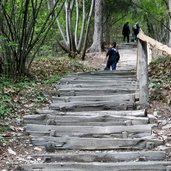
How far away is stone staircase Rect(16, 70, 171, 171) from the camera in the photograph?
16.8 feet

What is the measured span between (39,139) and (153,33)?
88.7 feet

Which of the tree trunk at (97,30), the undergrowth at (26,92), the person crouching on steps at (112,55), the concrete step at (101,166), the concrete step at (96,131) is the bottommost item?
the concrete step at (101,166)

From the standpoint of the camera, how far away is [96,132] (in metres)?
6.36

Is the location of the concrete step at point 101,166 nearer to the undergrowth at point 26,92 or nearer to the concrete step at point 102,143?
the concrete step at point 102,143

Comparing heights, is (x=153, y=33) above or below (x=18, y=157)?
above

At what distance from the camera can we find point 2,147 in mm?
5773

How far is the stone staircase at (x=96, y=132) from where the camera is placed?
5.11 metres

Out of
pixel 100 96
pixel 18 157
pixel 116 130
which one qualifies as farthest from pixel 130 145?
pixel 100 96

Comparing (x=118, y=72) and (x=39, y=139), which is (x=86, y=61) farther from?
(x=39, y=139)

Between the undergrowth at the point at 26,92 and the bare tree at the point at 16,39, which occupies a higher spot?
the bare tree at the point at 16,39

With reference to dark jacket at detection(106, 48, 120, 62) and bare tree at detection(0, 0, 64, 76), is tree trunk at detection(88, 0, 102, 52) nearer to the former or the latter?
dark jacket at detection(106, 48, 120, 62)

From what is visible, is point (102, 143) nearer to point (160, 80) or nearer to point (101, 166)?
point (101, 166)

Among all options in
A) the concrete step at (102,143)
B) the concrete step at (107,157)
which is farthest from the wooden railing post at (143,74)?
the concrete step at (107,157)

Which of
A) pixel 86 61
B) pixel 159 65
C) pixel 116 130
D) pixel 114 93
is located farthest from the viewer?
pixel 86 61
